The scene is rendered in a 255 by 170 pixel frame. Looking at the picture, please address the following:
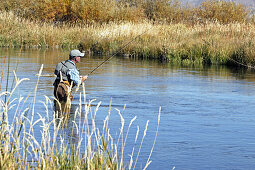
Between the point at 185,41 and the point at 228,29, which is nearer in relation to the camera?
the point at 185,41

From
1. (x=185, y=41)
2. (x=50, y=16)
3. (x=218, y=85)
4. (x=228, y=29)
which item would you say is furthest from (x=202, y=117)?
(x=50, y=16)

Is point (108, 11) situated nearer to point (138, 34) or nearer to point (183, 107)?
point (138, 34)

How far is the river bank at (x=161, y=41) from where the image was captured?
2358 cm

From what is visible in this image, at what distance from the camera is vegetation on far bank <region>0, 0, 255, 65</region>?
78.8 feet

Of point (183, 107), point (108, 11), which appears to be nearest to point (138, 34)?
point (108, 11)

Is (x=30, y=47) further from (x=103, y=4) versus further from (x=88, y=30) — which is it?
(x=103, y=4)

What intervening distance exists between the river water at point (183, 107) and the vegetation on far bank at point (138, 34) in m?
2.20

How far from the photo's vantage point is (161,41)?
88.7ft

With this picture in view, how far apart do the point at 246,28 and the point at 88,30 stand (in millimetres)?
10048

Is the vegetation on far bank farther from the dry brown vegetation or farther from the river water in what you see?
the river water

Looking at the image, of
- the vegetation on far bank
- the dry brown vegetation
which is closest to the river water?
the vegetation on far bank

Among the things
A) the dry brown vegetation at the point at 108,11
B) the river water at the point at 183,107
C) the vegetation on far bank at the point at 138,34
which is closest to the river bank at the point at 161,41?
the vegetation on far bank at the point at 138,34

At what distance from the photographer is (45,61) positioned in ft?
76.4

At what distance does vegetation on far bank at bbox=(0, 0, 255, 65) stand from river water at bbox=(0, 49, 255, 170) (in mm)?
2205
